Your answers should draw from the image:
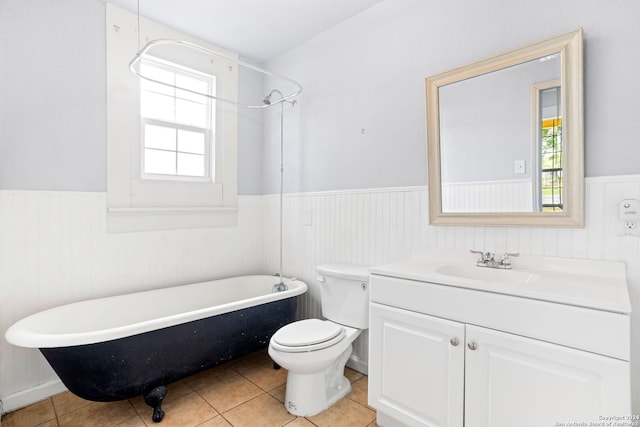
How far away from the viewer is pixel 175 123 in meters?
2.64

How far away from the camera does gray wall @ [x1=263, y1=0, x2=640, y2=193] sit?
142 cm

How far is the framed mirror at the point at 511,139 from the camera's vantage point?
1.50 meters

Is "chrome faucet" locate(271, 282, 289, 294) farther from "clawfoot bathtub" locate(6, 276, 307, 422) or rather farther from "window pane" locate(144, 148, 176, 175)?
"window pane" locate(144, 148, 176, 175)

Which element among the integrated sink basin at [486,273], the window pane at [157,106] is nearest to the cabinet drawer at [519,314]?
the integrated sink basin at [486,273]

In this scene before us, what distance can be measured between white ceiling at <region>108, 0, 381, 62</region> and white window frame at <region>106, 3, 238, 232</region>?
14 cm

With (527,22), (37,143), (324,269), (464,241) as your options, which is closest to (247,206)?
(324,269)

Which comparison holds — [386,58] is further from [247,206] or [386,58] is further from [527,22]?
[247,206]

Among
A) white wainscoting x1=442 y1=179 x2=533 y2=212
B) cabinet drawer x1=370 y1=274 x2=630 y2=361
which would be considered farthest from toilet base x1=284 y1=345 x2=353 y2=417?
white wainscoting x1=442 y1=179 x2=533 y2=212

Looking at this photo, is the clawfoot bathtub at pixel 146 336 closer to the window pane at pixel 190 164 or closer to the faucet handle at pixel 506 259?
the window pane at pixel 190 164

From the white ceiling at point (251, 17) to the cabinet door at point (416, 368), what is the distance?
200 cm

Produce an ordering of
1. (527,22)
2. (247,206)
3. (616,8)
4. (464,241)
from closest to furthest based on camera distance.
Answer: (616,8) → (527,22) → (464,241) → (247,206)

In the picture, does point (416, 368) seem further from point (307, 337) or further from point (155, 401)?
point (155, 401)

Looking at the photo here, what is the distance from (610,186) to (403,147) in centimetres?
103

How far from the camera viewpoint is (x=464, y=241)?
1843 millimetres
